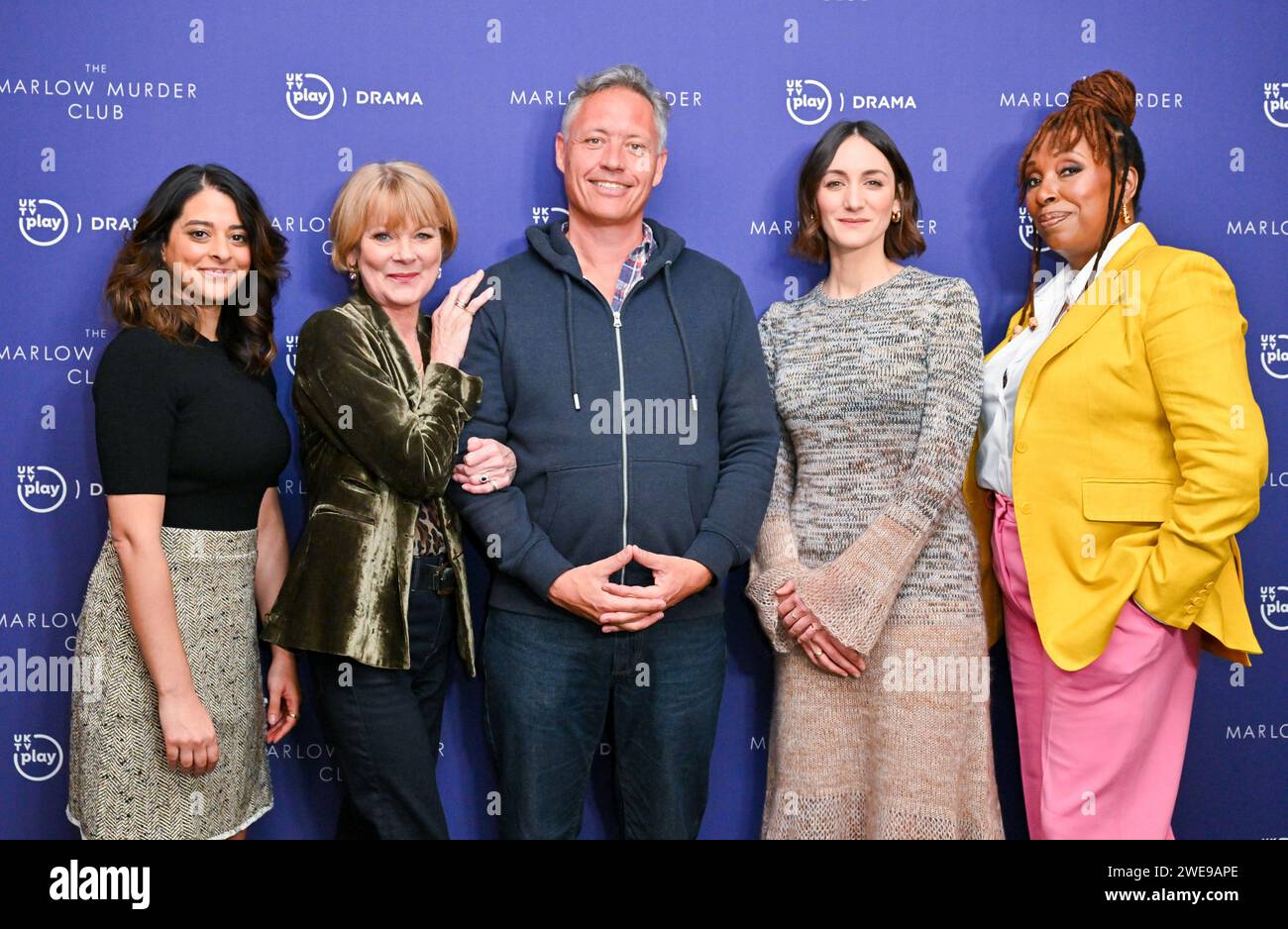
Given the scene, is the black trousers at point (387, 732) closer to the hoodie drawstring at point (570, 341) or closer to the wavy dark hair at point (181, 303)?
the hoodie drawstring at point (570, 341)

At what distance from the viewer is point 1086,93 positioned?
7.45ft

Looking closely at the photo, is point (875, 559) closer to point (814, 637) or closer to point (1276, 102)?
point (814, 637)

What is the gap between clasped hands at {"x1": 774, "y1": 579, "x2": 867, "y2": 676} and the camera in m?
2.12

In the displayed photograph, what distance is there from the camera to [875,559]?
206cm

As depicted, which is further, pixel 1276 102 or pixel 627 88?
pixel 1276 102

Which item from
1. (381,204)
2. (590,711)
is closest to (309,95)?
(381,204)

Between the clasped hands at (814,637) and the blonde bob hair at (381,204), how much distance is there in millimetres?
1071

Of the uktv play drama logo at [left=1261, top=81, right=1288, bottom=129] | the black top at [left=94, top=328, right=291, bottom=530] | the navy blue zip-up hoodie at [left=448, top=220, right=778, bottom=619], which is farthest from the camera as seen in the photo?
the uktv play drama logo at [left=1261, top=81, right=1288, bottom=129]

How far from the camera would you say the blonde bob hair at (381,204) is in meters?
2.01

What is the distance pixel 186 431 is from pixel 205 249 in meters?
0.38

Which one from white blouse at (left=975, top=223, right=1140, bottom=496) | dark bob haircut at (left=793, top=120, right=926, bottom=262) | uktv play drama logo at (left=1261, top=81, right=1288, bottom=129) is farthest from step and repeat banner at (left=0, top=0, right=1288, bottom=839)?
white blouse at (left=975, top=223, right=1140, bottom=496)

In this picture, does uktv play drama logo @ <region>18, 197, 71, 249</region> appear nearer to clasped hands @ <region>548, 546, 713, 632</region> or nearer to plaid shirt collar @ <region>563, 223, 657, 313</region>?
plaid shirt collar @ <region>563, 223, 657, 313</region>

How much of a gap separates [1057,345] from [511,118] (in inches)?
53.8

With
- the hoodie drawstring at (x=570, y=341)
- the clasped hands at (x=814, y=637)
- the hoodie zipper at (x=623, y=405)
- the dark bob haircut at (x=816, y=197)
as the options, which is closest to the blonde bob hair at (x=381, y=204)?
the hoodie drawstring at (x=570, y=341)
